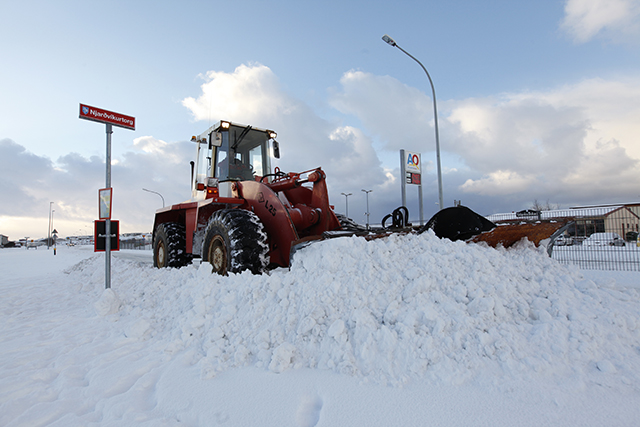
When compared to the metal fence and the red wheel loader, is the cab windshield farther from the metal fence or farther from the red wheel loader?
the metal fence

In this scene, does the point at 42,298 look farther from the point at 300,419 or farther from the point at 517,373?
the point at 517,373

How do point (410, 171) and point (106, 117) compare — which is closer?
point (106, 117)

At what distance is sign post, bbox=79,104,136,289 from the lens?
20.9ft

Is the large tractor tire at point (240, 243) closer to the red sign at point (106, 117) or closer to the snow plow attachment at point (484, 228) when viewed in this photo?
the snow plow attachment at point (484, 228)

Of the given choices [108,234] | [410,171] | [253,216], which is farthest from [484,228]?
[410,171]

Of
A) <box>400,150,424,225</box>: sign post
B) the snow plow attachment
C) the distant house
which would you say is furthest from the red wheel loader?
the distant house

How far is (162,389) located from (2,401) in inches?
49.4

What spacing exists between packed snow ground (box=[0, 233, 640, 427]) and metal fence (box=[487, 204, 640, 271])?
2098 millimetres

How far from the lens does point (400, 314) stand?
10.2ft

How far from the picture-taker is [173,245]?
308 inches

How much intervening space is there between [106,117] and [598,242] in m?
24.3

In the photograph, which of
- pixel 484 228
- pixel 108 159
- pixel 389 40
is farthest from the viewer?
pixel 389 40

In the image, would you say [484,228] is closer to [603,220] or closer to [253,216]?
[253,216]

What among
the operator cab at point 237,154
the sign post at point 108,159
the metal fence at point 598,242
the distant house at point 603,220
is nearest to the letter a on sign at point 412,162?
the metal fence at point 598,242
